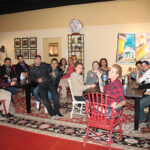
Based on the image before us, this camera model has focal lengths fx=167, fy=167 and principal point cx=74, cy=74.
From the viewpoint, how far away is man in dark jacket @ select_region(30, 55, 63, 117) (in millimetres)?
3889

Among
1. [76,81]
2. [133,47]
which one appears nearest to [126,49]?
[133,47]

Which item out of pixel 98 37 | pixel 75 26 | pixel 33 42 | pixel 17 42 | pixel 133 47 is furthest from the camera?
pixel 17 42

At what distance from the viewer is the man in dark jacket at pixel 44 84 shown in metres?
3.89

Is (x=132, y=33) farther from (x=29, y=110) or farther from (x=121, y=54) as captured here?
(x=29, y=110)

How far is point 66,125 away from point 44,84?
114 cm

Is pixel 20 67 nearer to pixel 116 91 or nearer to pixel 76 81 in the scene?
pixel 76 81

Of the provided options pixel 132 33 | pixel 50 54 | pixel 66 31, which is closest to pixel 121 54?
pixel 132 33

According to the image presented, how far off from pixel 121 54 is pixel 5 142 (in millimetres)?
5337

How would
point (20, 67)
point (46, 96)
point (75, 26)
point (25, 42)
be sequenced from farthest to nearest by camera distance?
1. point (25, 42)
2. point (75, 26)
3. point (20, 67)
4. point (46, 96)

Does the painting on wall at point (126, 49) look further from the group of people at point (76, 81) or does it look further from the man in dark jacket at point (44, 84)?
the man in dark jacket at point (44, 84)

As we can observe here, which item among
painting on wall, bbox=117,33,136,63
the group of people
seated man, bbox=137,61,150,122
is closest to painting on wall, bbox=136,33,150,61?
painting on wall, bbox=117,33,136,63

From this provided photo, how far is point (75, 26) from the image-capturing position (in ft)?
23.4

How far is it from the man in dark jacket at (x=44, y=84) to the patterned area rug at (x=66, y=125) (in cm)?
23

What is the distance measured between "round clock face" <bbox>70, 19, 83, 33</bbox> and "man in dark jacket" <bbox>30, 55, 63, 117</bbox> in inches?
126
